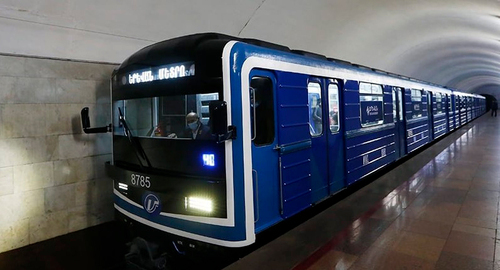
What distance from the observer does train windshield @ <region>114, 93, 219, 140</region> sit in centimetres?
348

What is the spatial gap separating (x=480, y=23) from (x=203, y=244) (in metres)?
12.5

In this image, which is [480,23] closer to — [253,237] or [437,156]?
[437,156]

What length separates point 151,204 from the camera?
370 centimetres

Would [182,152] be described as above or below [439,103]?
below

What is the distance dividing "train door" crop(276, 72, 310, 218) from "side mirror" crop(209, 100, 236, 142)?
38.6 inches

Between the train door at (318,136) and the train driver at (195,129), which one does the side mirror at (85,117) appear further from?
the train door at (318,136)

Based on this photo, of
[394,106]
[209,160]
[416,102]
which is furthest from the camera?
[416,102]

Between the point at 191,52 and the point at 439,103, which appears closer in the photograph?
the point at 191,52

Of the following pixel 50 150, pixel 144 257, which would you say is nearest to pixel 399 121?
pixel 144 257

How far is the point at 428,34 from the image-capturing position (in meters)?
13.8

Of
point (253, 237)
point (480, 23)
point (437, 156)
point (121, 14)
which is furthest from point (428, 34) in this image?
point (253, 237)

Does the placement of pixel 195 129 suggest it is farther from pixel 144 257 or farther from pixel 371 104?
pixel 371 104

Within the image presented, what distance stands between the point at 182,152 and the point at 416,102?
9.34 metres

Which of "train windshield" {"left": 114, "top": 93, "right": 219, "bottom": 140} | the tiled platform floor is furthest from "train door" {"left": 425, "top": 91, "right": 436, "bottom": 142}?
"train windshield" {"left": 114, "top": 93, "right": 219, "bottom": 140}
